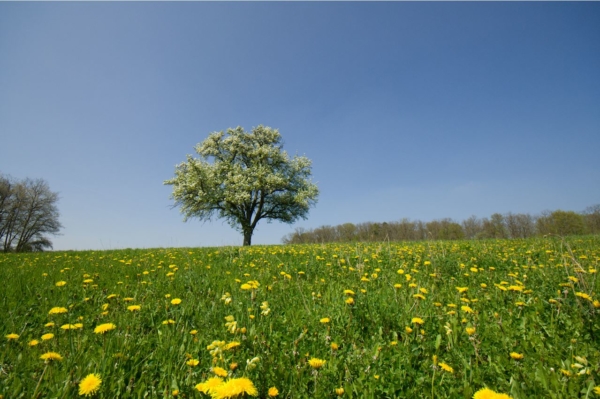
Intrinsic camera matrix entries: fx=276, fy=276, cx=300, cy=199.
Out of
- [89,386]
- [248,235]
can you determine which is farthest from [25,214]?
[89,386]

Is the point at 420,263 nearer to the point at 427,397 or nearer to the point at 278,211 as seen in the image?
the point at 427,397

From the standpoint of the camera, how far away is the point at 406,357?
209cm

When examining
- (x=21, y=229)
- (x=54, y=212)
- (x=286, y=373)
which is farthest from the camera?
(x=54, y=212)

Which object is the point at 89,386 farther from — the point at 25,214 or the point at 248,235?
the point at 25,214

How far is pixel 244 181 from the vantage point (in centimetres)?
2545

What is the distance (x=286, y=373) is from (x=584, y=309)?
3.06 meters

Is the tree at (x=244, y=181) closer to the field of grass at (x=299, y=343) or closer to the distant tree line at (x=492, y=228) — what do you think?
the distant tree line at (x=492, y=228)

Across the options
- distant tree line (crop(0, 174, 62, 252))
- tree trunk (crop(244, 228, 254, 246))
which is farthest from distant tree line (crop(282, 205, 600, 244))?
distant tree line (crop(0, 174, 62, 252))

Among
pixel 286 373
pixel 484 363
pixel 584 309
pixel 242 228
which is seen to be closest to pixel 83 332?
pixel 286 373

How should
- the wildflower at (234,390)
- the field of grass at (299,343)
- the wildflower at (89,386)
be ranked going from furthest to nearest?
the field of grass at (299,343), the wildflower at (89,386), the wildflower at (234,390)

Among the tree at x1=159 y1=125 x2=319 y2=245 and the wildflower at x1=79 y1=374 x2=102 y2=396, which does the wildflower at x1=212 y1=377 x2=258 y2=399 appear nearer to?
the wildflower at x1=79 y1=374 x2=102 y2=396

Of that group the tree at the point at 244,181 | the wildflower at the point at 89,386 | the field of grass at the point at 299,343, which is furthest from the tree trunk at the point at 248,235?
the wildflower at the point at 89,386

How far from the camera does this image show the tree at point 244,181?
25266 mm

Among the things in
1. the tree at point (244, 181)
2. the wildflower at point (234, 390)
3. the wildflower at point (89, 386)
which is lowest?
the wildflower at point (89, 386)
